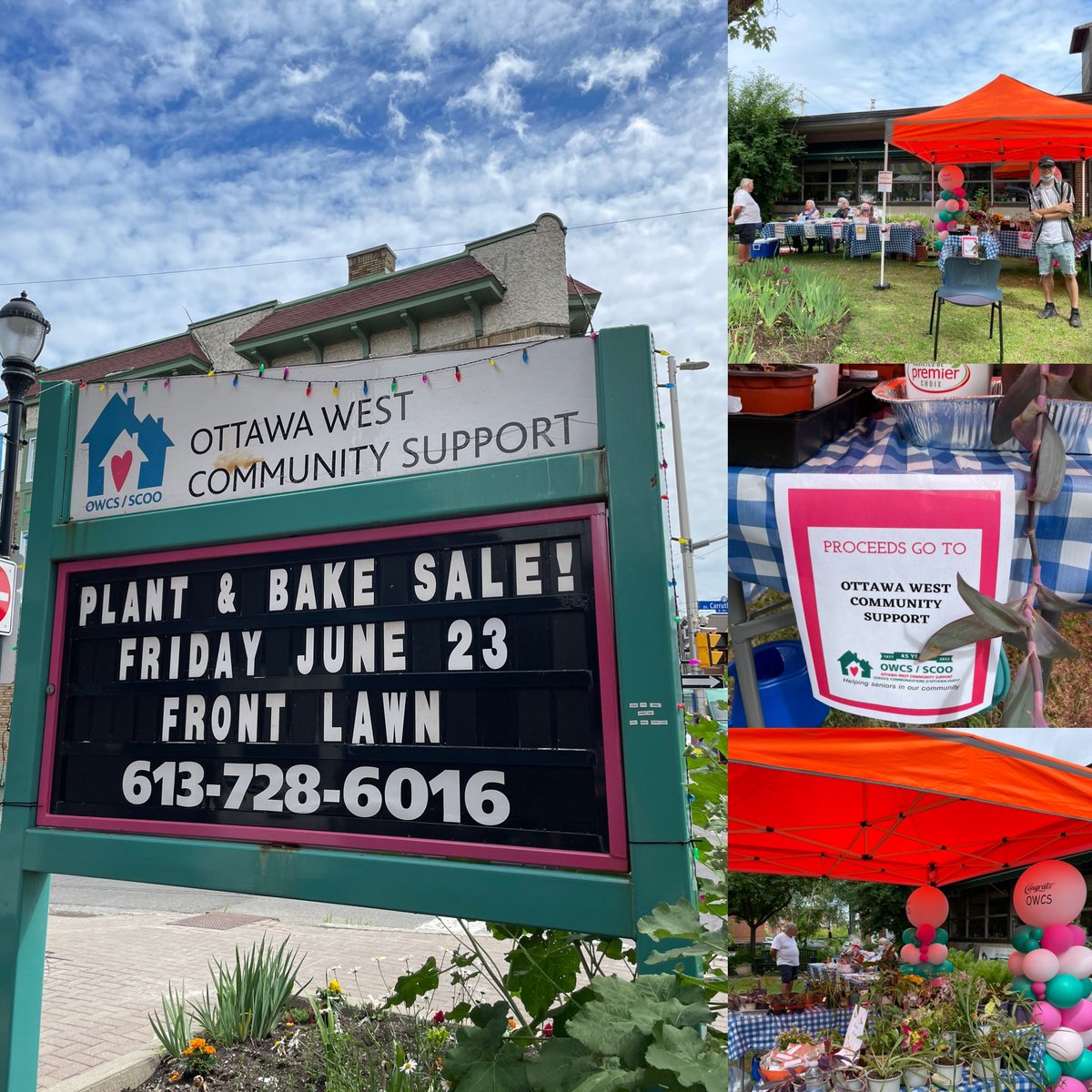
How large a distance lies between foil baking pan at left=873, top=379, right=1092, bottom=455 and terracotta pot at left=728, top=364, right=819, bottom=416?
0.55 ft

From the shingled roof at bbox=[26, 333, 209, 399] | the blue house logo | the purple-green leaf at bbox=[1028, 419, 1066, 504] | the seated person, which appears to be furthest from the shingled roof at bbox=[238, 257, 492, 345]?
the purple-green leaf at bbox=[1028, 419, 1066, 504]

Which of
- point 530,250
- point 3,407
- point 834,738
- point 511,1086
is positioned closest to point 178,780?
point 511,1086

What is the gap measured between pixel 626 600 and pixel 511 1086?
3.23 feet

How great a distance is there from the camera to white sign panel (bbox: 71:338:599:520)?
2258 mm

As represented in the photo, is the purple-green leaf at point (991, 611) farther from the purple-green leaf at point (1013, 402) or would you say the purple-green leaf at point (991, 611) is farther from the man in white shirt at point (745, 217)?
the man in white shirt at point (745, 217)

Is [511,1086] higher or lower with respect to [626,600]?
lower

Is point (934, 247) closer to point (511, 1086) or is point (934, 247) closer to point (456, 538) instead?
point (456, 538)

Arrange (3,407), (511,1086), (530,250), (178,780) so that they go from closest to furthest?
(511,1086)
(178,780)
(3,407)
(530,250)

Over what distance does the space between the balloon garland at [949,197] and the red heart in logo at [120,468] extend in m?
2.23

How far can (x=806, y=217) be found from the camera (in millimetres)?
2350

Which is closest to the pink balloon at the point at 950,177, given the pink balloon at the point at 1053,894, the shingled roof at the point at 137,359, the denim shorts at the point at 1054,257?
the denim shorts at the point at 1054,257

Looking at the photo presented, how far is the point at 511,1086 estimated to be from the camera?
1952 mm

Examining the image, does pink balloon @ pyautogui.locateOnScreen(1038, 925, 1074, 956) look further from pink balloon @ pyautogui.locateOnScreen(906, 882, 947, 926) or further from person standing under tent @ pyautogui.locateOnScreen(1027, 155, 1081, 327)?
person standing under tent @ pyautogui.locateOnScreen(1027, 155, 1081, 327)

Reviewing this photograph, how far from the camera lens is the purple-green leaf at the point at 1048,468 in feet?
7.57
